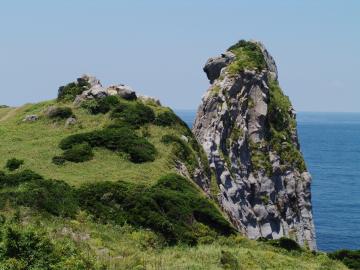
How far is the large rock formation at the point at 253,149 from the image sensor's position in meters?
75.4

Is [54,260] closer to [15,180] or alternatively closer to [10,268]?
[10,268]

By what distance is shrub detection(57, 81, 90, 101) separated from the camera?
73250mm

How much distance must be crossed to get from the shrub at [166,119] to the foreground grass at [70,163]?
3.29 feet

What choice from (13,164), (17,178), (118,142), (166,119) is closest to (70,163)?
(13,164)

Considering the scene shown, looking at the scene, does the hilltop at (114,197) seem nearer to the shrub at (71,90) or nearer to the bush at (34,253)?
the bush at (34,253)

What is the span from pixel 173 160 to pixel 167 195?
1232 cm

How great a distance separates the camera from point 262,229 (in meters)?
75.6

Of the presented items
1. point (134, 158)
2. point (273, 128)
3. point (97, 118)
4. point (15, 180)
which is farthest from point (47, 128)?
point (273, 128)

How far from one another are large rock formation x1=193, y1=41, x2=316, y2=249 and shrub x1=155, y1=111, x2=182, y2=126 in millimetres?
9057

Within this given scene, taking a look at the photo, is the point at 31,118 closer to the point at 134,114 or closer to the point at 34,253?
the point at 134,114

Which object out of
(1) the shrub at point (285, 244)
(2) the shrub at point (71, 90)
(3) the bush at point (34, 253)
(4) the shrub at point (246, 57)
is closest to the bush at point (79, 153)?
(1) the shrub at point (285, 244)

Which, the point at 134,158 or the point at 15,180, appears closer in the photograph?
the point at 15,180

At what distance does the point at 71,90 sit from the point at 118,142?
22.3 m

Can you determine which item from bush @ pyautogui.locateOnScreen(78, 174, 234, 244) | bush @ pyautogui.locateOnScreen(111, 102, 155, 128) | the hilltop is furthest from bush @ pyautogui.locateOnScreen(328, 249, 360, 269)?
bush @ pyautogui.locateOnScreen(111, 102, 155, 128)
